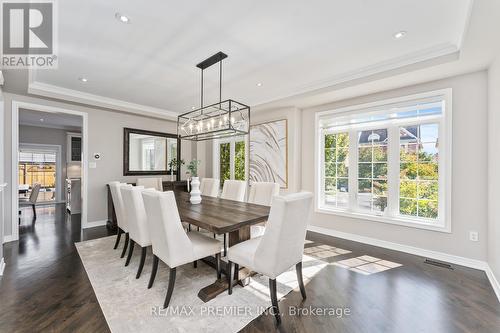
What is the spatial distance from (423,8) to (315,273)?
2729 millimetres

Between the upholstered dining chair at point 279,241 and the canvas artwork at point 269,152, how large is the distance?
99.1 inches

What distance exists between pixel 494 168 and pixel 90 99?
5.95 metres

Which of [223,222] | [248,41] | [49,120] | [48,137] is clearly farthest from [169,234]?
[48,137]

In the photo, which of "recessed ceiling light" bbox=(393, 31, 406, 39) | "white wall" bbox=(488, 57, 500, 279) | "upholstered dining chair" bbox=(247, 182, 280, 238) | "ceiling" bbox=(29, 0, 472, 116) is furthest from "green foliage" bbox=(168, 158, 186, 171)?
"white wall" bbox=(488, 57, 500, 279)

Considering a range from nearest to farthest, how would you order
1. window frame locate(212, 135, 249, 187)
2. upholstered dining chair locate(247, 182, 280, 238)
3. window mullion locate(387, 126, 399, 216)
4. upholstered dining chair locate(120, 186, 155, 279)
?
upholstered dining chair locate(120, 186, 155, 279) < upholstered dining chair locate(247, 182, 280, 238) < window mullion locate(387, 126, 399, 216) < window frame locate(212, 135, 249, 187)

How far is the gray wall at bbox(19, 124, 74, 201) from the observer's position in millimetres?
6535

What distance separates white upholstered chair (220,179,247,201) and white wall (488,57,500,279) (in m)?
2.94

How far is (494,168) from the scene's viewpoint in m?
2.28

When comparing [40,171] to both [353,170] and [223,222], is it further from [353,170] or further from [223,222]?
[353,170]

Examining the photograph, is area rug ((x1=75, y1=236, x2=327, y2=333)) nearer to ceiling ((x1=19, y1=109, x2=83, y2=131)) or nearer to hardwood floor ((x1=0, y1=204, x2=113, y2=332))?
hardwood floor ((x1=0, y1=204, x2=113, y2=332))

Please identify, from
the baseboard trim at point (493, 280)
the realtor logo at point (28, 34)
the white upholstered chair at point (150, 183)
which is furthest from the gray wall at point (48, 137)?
the baseboard trim at point (493, 280)

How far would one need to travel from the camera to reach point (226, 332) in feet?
5.21

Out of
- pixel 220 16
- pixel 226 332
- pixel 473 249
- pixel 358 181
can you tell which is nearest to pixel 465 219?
pixel 473 249

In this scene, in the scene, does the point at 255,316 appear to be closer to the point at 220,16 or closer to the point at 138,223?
the point at 138,223
